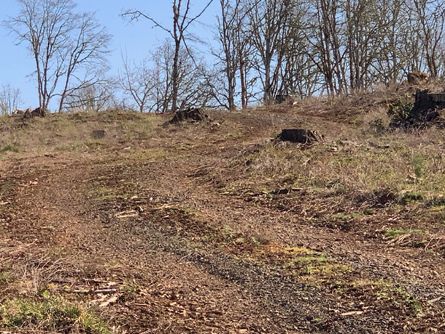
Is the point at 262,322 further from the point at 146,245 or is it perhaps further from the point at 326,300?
the point at 146,245

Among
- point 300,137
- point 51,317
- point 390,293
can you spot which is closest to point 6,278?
point 51,317

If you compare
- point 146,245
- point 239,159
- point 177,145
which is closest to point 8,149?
point 177,145

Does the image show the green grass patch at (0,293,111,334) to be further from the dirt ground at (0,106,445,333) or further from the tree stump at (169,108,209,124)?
the tree stump at (169,108,209,124)

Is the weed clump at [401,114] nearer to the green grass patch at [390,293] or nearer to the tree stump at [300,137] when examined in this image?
the tree stump at [300,137]

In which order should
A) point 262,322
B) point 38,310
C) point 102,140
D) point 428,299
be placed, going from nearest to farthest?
1. point 38,310
2. point 262,322
3. point 428,299
4. point 102,140

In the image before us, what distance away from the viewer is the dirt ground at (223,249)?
295 cm

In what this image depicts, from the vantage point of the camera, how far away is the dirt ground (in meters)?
2.95

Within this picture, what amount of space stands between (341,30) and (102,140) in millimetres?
17560

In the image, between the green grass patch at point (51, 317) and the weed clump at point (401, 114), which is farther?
the weed clump at point (401, 114)

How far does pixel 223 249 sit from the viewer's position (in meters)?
4.35

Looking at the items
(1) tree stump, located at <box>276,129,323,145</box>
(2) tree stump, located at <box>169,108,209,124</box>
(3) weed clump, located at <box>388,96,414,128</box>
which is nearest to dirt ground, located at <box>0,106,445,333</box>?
(1) tree stump, located at <box>276,129,323,145</box>

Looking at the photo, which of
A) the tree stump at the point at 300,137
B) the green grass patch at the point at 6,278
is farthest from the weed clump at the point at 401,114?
the green grass patch at the point at 6,278

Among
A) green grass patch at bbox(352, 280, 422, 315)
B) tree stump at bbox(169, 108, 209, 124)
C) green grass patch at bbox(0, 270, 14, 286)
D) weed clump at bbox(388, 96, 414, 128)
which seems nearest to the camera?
green grass patch at bbox(352, 280, 422, 315)

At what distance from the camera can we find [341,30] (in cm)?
2714
